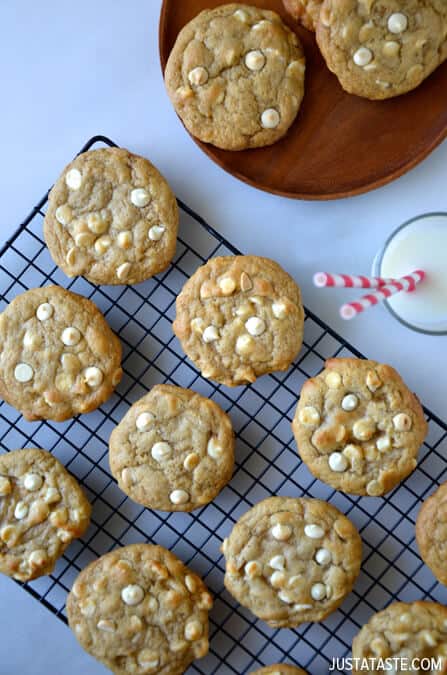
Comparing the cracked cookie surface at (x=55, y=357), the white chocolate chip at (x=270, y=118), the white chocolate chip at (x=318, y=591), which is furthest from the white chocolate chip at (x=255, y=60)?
the white chocolate chip at (x=318, y=591)

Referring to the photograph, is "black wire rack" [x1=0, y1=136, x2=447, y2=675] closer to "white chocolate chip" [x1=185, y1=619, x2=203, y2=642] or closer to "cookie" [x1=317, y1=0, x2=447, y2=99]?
"white chocolate chip" [x1=185, y1=619, x2=203, y2=642]

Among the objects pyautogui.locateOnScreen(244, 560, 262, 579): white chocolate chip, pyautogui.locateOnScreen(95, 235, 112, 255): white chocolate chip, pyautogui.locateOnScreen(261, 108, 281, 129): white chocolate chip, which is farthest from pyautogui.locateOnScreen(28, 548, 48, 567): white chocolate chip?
pyautogui.locateOnScreen(261, 108, 281, 129): white chocolate chip

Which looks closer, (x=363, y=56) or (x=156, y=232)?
(x=363, y=56)

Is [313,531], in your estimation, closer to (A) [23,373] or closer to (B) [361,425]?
(B) [361,425]

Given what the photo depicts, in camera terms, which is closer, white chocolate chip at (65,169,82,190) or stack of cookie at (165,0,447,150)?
stack of cookie at (165,0,447,150)

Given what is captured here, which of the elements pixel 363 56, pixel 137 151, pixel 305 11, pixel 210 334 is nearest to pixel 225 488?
pixel 210 334

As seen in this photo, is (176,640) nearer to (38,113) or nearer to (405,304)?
(405,304)
